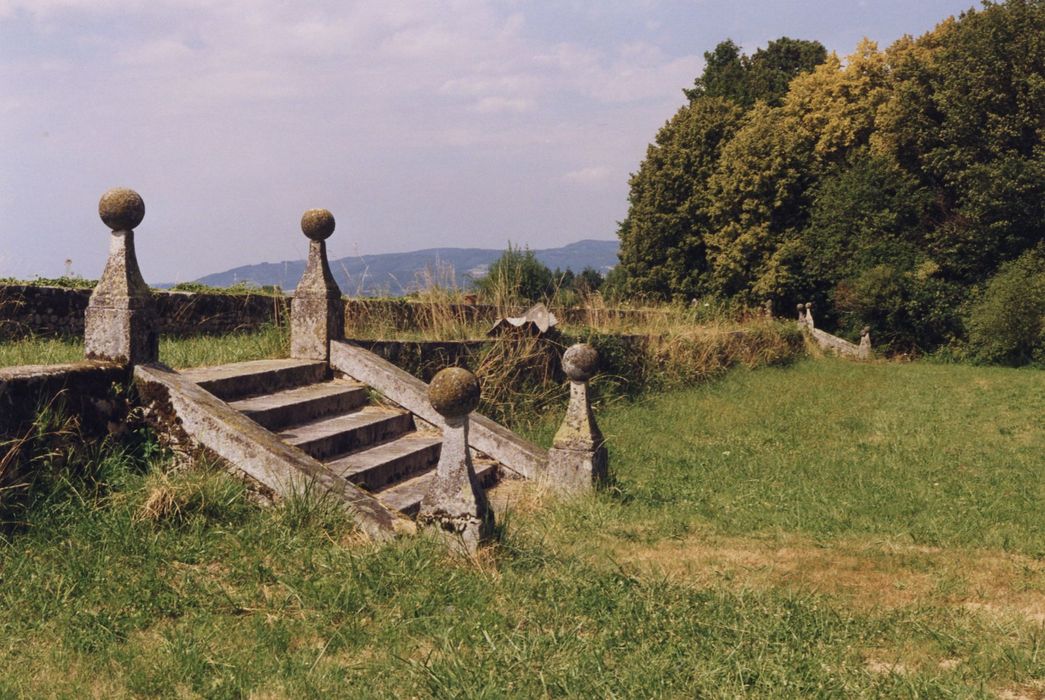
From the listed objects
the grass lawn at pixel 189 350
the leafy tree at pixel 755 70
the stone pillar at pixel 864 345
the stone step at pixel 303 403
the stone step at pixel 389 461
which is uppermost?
the leafy tree at pixel 755 70

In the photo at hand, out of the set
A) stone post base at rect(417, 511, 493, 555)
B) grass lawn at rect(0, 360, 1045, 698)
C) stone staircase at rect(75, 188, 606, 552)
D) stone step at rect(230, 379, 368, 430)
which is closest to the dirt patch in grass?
grass lawn at rect(0, 360, 1045, 698)

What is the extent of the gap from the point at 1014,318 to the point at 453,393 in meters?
22.6

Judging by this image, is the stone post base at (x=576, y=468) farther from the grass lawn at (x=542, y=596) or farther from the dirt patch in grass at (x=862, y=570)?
the dirt patch in grass at (x=862, y=570)

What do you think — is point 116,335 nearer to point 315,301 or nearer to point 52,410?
point 52,410

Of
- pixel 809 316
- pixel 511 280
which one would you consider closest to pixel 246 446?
pixel 511 280

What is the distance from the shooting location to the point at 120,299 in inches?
238

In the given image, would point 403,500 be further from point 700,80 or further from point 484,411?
point 700,80

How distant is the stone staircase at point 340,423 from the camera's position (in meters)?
6.58

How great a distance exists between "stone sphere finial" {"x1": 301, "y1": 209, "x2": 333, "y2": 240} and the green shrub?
20.8 meters

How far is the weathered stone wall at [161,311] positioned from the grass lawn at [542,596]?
4.82m

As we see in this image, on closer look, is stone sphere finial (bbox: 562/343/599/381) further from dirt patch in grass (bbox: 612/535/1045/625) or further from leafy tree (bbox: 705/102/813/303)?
leafy tree (bbox: 705/102/813/303)

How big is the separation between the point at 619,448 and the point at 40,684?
6593 mm

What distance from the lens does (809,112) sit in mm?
32312

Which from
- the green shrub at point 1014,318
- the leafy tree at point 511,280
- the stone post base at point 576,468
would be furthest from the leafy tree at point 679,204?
the stone post base at point 576,468
